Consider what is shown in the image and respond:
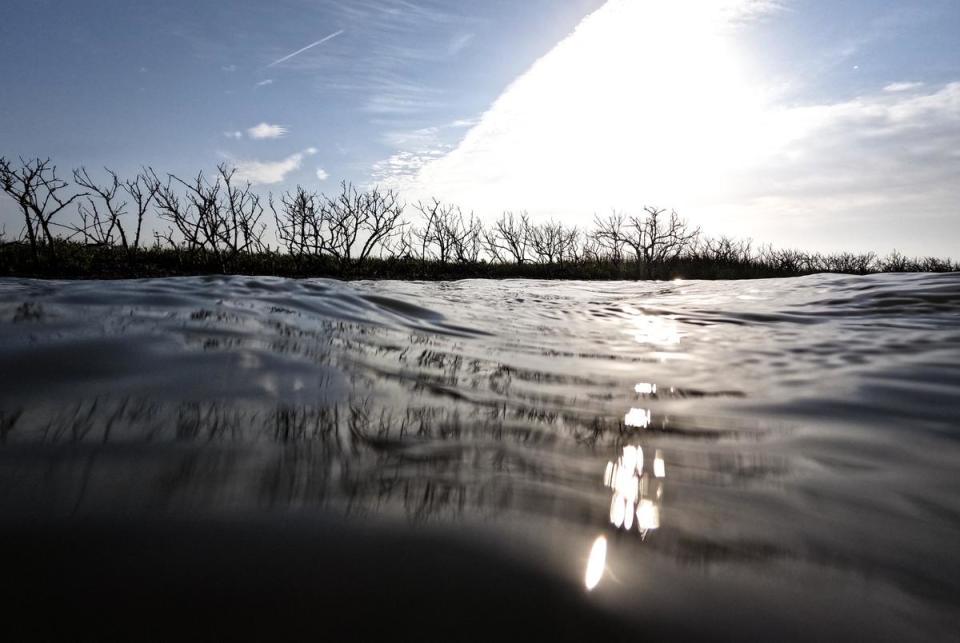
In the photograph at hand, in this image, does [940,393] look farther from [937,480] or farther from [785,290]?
[785,290]

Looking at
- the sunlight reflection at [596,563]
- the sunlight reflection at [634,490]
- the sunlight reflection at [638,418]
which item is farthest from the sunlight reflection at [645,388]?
the sunlight reflection at [596,563]

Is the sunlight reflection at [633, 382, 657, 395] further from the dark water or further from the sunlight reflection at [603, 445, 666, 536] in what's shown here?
the sunlight reflection at [603, 445, 666, 536]

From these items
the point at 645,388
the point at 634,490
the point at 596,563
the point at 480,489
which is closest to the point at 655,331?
the point at 645,388

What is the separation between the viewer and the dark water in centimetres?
78

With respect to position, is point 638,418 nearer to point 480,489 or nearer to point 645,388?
point 645,388

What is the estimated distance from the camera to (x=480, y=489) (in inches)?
45.3

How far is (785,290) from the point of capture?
7016mm

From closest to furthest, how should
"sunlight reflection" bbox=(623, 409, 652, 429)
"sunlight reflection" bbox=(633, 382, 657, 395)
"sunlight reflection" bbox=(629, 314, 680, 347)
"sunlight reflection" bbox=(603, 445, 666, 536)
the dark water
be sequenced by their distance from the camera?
the dark water < "sunlight reflection" bbox=(603, 445, 666, 536) < "sunlight reflection" bbox=(623, 409, 652, 429) < "sunlight reflection" bbox=(633, 382, 657, 395) < "sunlight reflection" bbox=(629, 314, 680, 347)

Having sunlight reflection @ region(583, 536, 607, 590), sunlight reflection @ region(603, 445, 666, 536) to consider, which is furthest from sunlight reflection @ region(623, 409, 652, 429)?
sunlight reflection @ region(583, 536, 607, 590)

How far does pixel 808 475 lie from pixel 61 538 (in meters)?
1.67

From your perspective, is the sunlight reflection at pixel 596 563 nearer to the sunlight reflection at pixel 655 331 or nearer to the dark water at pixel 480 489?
the dark water at pixel 480 489

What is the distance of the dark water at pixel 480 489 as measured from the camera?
776mm

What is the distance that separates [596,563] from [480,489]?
344 mm

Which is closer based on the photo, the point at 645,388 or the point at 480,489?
the point at 480,489
